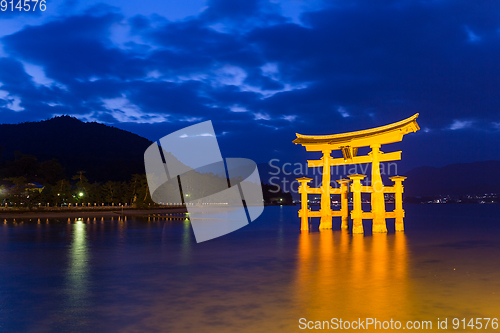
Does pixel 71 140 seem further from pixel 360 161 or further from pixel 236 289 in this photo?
pixel 236 289

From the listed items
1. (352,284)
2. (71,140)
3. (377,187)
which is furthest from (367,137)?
(71,140)

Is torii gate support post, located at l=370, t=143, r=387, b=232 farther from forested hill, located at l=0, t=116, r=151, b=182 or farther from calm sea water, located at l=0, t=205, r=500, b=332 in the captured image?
forested hill, located at l=0, t=116, r=151, b=182

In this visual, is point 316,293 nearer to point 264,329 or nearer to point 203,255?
point 264,329

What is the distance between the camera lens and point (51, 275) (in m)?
11.2

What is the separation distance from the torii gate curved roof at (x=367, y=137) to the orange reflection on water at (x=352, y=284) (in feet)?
23.0

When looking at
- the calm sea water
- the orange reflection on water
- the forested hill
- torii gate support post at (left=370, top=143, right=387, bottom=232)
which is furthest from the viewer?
the forested hill

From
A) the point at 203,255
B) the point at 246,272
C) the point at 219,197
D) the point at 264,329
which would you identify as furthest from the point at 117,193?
the point at 264,329

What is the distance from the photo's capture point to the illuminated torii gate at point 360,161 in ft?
70.3

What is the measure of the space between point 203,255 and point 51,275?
6224 mm

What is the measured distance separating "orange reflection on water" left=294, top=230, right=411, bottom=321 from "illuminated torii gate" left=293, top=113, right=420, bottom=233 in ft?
20.4

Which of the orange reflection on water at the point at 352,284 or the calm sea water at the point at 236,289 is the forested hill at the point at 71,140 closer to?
the calm sea water at the point at 236,289

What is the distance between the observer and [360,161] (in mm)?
24562

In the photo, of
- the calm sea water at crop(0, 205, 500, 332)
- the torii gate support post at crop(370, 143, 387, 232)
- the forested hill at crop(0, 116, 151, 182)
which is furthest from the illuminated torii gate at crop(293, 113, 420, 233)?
the forested hill at crop(0, 116, 151, 182)

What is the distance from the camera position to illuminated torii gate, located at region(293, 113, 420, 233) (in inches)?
844
